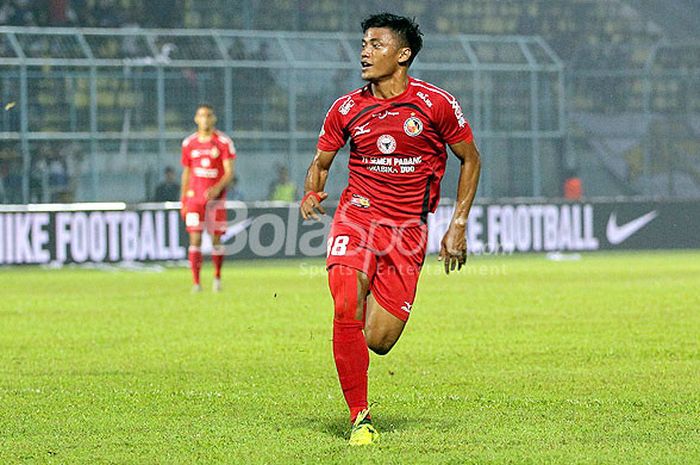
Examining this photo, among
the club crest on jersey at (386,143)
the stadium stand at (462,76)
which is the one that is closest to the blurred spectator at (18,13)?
the stadium stand at (462,76)

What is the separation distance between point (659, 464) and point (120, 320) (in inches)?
353

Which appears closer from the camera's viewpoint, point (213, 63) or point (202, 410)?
point (202, 410)

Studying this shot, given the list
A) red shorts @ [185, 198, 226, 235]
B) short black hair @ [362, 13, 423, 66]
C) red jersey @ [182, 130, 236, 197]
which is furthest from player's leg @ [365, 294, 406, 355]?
red jersey @ [182, 130, 236, 197]

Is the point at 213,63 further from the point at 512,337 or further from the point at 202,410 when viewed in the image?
the point at 202,410

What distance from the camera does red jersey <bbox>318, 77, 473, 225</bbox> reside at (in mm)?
7207

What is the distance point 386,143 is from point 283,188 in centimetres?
1954

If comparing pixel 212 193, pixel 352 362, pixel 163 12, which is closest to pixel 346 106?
pixel 352 362

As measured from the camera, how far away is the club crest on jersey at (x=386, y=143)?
23.6 feet

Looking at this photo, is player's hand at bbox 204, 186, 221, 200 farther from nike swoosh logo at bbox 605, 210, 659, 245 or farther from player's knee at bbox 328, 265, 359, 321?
player's knee at bbox 328, 265, 359, 321

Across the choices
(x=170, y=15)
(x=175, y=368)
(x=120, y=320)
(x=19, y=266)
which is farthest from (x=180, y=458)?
(x=170, y=15)

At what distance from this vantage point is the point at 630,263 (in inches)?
952

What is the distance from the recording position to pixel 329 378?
9719 millimetres

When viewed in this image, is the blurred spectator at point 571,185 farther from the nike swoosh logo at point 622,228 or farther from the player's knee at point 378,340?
the player's knee at point 378,340

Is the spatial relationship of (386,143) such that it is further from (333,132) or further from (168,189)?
(168,189)
